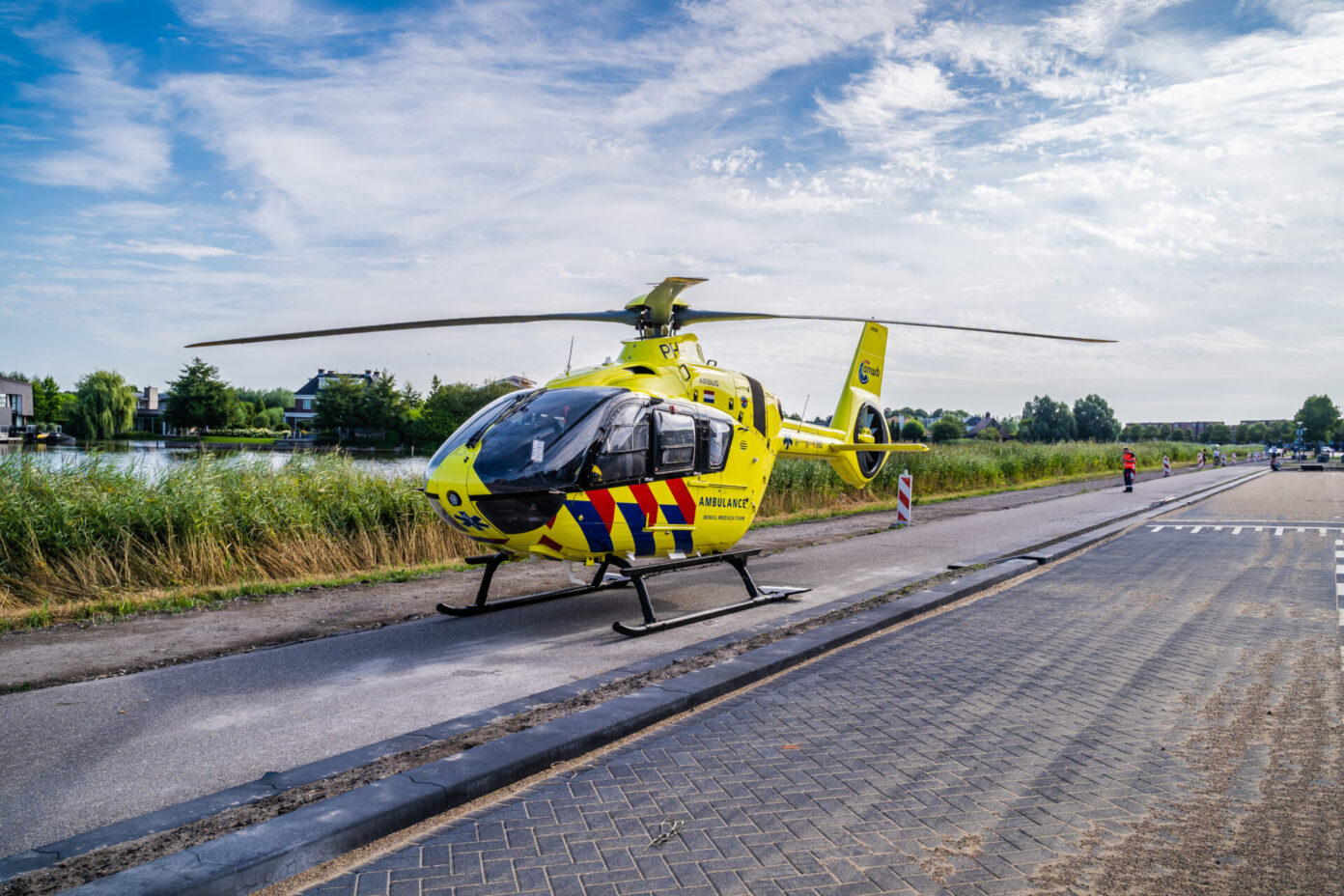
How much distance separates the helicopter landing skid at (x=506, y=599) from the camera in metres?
8.73

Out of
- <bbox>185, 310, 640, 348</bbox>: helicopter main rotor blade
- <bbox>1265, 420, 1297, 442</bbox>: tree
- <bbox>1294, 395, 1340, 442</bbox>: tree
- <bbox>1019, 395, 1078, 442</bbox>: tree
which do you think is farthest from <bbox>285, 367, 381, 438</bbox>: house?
<bbox>1265, 420, 1297, 442</bbox>: tree

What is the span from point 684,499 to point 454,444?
102 inches

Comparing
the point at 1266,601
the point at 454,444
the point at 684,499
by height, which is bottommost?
the point at 1266,601

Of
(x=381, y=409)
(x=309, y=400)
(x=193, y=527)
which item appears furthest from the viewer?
(x=309, y=400)

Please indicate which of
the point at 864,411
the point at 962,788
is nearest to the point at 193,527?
the point at 962,788

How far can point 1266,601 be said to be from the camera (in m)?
9.88

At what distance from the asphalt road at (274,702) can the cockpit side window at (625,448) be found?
5.14 feet

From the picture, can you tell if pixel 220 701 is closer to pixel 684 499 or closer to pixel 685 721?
pixel 685 721

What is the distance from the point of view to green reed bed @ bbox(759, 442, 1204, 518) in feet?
72.4

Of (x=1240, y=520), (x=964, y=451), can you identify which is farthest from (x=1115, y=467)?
(x=1240, y=520)

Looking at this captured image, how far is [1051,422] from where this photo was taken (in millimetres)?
101188

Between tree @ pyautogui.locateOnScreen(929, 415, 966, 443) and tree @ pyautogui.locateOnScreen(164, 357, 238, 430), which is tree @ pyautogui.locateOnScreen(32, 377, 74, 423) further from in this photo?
tree @ pyautogui.locateOnScreen(929, 415, 966, 443)

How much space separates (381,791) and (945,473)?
29.0 m

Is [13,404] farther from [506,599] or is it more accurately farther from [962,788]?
[962,788]
